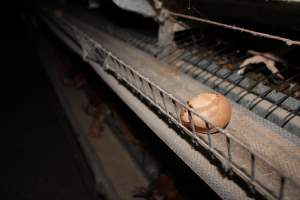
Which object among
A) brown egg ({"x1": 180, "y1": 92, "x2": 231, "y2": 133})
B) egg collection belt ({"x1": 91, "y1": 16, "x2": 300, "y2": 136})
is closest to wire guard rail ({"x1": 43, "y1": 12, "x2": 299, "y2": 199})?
brown egg ({"x1": 180, "y1": 92, "x2": 231, "y2": 133})

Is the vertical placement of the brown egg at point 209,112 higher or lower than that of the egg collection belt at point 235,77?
higher

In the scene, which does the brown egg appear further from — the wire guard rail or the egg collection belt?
the egg collection belt

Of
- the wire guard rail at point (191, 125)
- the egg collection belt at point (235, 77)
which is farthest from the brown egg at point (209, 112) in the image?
the egg collection belt at point (235, 77)

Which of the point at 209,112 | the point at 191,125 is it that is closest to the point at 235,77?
the point at 209,112

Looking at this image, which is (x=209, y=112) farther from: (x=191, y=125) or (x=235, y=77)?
(x=235, y=77)

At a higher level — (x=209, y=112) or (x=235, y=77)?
(x=209, y=112)

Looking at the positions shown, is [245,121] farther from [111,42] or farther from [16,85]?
[16,85]

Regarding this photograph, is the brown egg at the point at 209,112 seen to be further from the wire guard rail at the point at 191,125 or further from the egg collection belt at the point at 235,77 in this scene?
the egg collection belt at the point at 235,77
